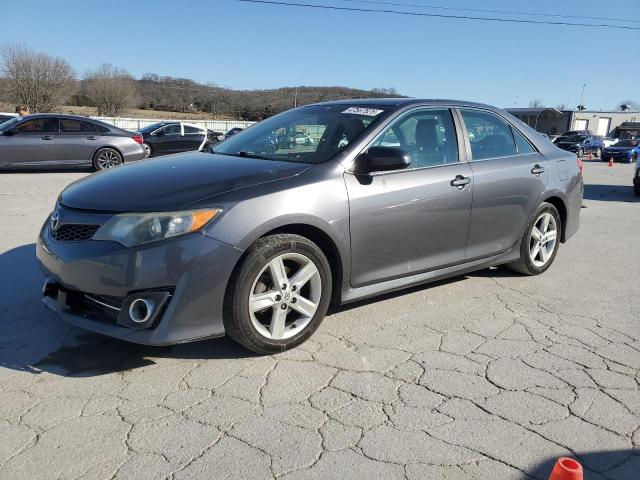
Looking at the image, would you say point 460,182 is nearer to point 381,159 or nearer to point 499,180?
point 499,180

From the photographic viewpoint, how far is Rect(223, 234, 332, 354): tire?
311 cm

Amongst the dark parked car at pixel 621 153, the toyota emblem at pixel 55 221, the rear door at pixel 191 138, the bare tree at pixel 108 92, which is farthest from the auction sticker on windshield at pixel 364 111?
the bare tree at pixel 108 92

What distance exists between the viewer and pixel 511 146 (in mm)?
4852

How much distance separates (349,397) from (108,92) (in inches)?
2518

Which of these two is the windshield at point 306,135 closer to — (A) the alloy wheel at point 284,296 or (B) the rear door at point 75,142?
(A) the alloy wheel at point 284,296

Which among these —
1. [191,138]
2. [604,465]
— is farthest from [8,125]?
[604,465]

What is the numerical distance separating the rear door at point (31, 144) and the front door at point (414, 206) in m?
10.7

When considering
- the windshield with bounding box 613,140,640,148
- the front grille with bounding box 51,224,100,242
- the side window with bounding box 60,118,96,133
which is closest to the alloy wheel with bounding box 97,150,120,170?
the side window with bounding box 60,118,96,133

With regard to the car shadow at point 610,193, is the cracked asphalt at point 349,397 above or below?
below

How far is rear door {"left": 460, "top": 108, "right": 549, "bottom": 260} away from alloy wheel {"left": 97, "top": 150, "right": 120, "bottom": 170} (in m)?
10.5

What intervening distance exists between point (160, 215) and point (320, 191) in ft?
3.27

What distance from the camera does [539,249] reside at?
520 cm

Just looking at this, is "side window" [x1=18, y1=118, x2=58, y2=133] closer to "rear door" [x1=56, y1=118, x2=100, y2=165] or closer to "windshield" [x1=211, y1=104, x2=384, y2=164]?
"rear door" [x1=56, y1=118, x2=100, y2=165]

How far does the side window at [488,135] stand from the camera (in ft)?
14.8
